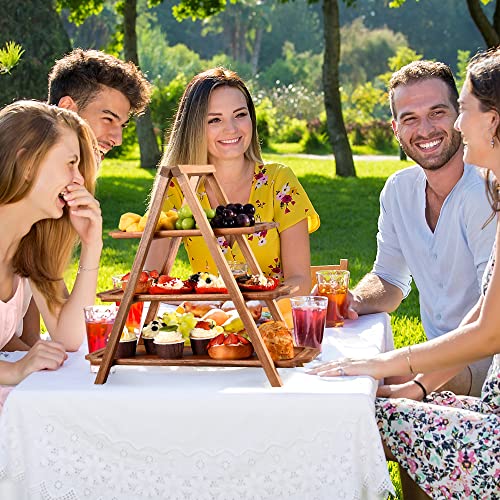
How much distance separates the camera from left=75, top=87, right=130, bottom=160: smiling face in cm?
451

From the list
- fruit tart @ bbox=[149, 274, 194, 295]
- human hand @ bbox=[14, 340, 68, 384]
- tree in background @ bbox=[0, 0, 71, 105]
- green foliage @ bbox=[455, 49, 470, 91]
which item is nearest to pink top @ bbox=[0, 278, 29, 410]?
human hand @ bbox=[14, 340, 68, 384]

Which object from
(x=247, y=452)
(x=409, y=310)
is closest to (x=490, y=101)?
(x=247, y=452)

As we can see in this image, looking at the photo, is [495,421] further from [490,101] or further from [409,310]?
[409,310]

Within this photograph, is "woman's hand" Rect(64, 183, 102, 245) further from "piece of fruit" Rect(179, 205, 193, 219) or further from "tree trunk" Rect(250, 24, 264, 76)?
"tree trunk" Rect(250, 24, 264, 76)

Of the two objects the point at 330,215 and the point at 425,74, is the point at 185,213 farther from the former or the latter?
the point at 330,215

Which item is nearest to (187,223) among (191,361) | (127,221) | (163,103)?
(127,221)

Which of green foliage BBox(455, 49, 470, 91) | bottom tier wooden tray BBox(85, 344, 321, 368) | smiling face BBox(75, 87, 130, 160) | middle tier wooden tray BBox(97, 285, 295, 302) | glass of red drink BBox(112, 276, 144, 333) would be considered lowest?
green foliage BBox(455, 49, 470, 91)

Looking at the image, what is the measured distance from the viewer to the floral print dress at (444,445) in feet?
9.10

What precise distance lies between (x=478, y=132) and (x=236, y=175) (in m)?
1.54

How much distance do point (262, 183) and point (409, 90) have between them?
2.62ft

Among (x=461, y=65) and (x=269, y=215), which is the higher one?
(x=269, y=215)

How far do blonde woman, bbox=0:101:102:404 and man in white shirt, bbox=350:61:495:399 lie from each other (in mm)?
1184

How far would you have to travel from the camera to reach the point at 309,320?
118 inches

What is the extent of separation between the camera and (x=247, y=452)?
2570 mm
